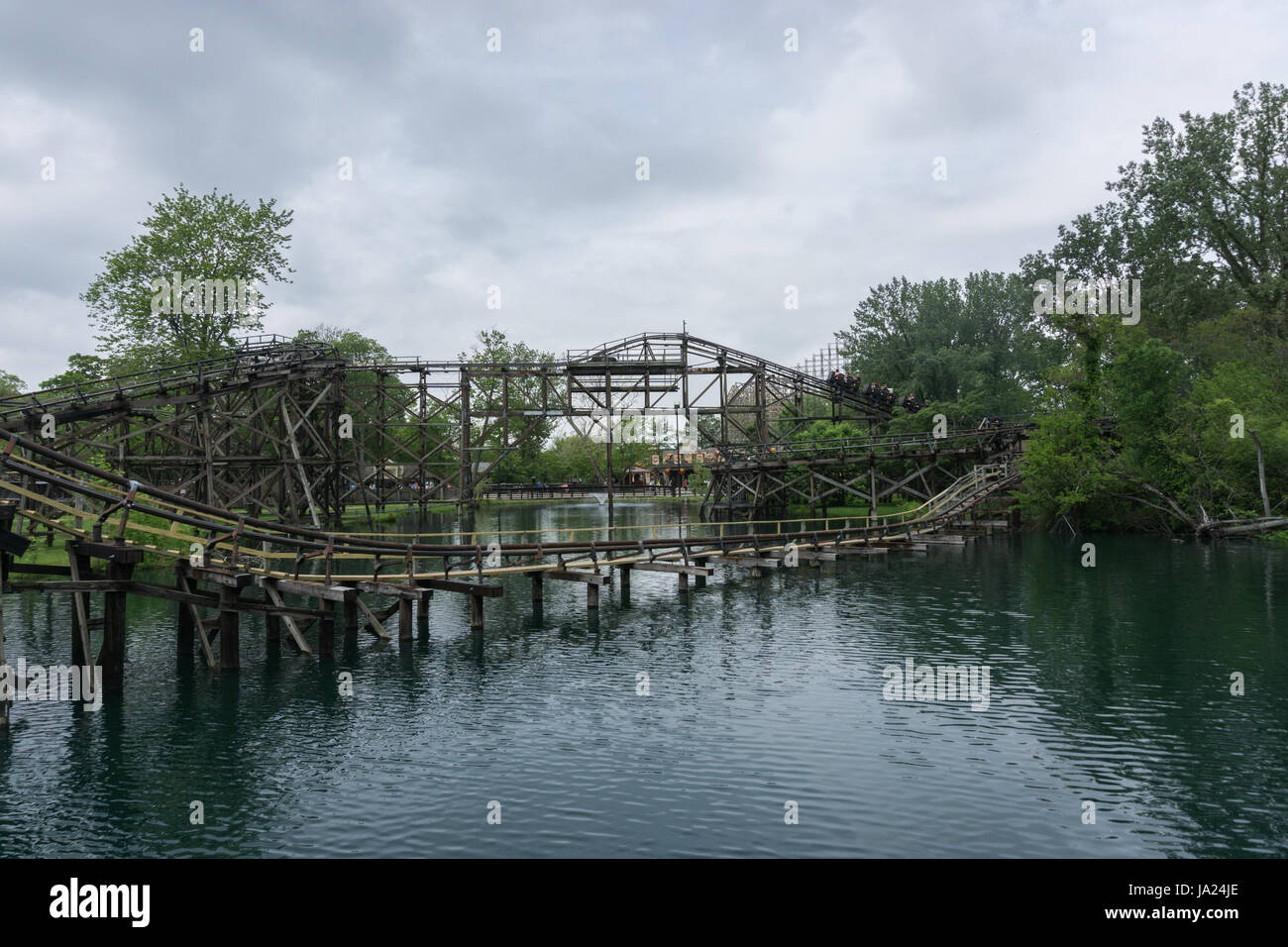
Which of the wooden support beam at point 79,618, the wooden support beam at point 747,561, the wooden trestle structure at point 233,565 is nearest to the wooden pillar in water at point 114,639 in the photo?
the wooden trestle structure at point 233,565

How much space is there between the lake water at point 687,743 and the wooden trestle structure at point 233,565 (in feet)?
3.15

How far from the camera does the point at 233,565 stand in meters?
19.1

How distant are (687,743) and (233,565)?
1130 cm

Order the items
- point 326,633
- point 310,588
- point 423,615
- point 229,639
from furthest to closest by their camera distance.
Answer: point 423,615 < point 326,633 < point 310,588 < point 229,639

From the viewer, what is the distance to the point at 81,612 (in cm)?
1739

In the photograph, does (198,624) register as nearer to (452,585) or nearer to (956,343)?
(452,585)

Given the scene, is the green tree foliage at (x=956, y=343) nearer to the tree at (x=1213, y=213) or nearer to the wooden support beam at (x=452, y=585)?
the tree at (x=1213, y=213)

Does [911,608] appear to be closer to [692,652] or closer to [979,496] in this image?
[692,652]

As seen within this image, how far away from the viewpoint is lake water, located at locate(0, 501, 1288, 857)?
36.4 ft

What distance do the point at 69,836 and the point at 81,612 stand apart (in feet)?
24.8

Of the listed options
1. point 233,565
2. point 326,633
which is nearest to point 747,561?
point 326,633

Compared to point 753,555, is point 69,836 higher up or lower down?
lower down

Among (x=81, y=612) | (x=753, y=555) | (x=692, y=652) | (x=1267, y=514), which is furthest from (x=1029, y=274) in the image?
(x=81, y=612)
